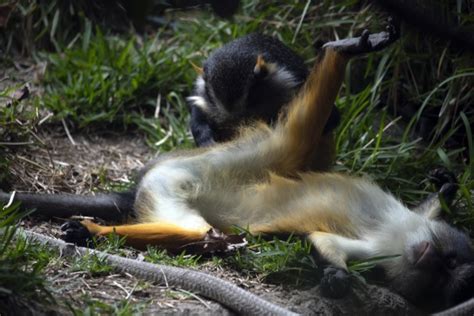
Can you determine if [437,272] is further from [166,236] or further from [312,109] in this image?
[166,236]

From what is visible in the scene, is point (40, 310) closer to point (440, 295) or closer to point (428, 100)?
point (440, 295)

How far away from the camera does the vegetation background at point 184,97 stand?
587cm

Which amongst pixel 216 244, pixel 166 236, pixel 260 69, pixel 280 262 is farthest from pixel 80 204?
pixel 260 69

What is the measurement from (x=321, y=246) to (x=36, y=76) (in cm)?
425

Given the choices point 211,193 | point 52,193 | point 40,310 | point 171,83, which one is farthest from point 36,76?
point 40,310

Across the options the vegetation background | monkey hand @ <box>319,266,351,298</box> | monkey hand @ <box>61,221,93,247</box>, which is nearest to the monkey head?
the vegetation background

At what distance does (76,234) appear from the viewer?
16.6ft

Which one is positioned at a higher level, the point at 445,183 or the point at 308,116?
the point at 308,116

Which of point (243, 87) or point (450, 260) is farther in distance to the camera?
point (243, 87)

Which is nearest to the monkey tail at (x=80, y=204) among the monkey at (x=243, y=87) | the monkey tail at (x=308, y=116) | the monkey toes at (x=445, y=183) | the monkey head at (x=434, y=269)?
the monkey at (x=243, y=87)

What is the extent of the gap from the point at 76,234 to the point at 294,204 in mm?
1455

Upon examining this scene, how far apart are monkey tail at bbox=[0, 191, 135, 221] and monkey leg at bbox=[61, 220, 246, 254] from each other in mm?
537

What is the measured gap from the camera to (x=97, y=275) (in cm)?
461

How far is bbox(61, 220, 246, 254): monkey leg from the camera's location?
16.6 feet
